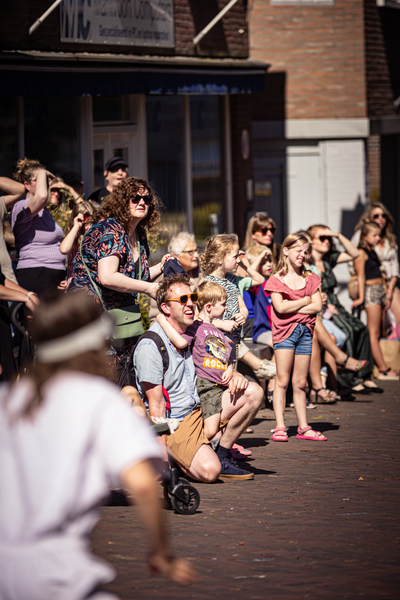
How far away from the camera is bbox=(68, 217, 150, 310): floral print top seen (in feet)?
20.2

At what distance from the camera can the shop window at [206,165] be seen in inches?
529

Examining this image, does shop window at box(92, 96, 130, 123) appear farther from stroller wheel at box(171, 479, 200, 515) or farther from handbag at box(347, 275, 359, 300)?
stroller wheel at box(171, 479, 200, 515)

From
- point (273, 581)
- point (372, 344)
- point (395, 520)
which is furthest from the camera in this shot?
point (372, 344)

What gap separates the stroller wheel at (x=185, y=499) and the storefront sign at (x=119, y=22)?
681cm

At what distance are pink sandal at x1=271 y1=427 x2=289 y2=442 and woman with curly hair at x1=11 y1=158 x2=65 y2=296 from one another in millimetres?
2335

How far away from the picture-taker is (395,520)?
17.6ft

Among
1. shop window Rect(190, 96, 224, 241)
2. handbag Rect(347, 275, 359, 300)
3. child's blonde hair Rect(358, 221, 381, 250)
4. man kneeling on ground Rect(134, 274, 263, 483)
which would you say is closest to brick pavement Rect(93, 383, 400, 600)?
man kneeling on ground Rect(134, 274, 263, 483)

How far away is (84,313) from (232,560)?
8.17 ft

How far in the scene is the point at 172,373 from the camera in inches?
236

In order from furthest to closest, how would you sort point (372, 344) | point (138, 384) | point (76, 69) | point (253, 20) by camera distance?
point (253, 20) → point (372, 344) → point (76, 69) → point (138, 384)

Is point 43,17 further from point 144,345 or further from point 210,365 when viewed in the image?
point 144,345

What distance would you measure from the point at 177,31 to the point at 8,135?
3.75 m

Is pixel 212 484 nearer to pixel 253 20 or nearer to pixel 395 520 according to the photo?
pixel 395 520

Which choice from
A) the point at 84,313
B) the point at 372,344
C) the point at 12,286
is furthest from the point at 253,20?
the point at 84,313
